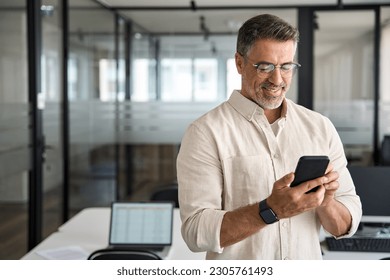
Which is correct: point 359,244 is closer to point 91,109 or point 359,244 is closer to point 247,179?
point 247,179

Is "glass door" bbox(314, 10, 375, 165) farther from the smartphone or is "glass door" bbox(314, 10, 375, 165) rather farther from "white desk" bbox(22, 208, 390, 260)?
the smartphone

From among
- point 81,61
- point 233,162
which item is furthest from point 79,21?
point 233,162

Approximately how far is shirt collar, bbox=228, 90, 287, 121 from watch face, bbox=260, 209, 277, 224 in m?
0.20

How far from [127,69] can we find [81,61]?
0.77 m

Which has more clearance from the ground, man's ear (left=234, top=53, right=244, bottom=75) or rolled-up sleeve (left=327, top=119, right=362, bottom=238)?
man's ear (left=234, top=53, right=244, bottom=75)

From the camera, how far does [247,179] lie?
1.20m

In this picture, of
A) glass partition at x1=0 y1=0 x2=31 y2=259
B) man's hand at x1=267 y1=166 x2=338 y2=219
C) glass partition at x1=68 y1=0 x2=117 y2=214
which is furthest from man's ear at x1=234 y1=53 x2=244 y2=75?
glass partition at x1=68 y1=0 x2=117 y2=214

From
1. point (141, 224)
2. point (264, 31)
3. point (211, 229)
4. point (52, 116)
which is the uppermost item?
point (264, 31)

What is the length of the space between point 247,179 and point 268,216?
12 cm

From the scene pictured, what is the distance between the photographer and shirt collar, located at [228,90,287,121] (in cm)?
120

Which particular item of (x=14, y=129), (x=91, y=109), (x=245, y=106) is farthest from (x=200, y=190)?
(x=91, y=109)

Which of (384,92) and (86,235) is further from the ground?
(384,92)

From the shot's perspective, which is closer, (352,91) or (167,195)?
(167,195)

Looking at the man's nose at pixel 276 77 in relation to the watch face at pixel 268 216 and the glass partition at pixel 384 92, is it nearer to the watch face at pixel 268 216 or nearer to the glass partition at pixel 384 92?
the watch face at pixel 268 216
